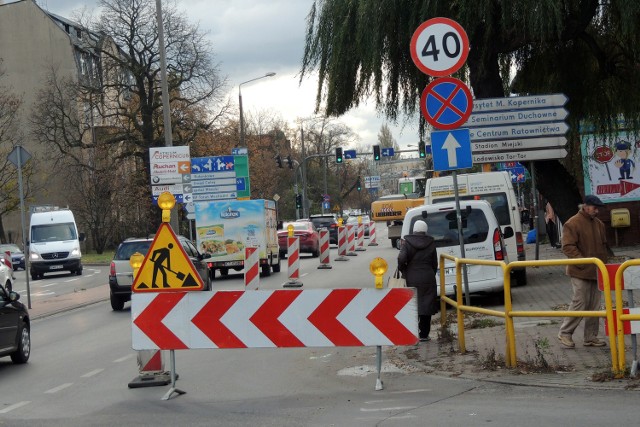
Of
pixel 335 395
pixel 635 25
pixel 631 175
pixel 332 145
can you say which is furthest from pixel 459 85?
pixel 332 145

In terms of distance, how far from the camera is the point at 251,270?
70.7 ft

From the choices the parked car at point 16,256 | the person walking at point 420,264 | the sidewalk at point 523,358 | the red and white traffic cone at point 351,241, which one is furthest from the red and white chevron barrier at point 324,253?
the parked car at point 16,256

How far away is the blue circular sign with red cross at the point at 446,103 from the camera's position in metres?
11.8

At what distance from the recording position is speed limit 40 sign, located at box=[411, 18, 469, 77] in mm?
11781

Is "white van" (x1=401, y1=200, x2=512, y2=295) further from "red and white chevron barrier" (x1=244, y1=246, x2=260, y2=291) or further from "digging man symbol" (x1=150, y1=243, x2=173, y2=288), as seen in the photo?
"digging man symbol" (x1=150, y1=243, x2=173, y2=288)

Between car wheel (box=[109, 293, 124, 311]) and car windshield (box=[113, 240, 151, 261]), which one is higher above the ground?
car windshield (box=[113, 240, 151, 261])

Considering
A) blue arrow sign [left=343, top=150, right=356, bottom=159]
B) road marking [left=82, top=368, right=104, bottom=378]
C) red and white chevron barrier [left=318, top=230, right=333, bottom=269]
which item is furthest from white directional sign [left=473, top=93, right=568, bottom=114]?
blue arrow sign [left=343, top=150, right=356, bottom=159]

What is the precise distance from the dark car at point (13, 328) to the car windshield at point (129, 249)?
30.9 feet

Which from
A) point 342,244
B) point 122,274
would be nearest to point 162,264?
point 122,274

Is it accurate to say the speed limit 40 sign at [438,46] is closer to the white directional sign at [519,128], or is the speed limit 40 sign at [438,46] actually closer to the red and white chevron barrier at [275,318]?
the red and white chevron barrier at [275,318]

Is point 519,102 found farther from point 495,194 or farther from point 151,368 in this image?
point 151,368

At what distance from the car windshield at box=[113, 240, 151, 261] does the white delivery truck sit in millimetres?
7312

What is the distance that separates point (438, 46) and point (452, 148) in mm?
1227

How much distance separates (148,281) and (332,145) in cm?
10980
